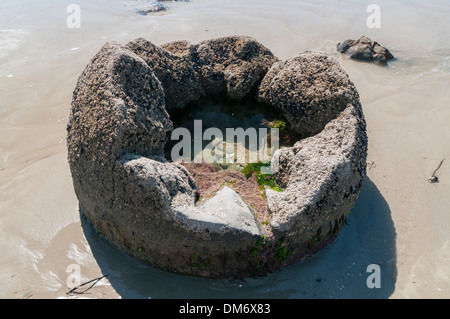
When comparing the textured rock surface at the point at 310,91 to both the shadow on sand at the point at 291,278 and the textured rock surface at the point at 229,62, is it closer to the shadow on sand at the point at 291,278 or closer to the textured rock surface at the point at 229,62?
the textured rock surface at the point at 229,62

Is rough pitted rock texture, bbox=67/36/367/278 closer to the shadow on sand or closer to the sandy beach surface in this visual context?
the shadow on sand

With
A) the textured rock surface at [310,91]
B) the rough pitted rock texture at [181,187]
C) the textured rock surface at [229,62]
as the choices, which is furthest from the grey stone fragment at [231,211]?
the textured rock surface at [229,62]

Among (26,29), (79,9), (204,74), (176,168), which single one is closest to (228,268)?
(176,168)

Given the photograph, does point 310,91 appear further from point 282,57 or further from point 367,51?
point 367,51

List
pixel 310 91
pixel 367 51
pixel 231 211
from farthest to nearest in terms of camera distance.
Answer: pixel 367 51 → pixel 310 91 → pixel 231 211

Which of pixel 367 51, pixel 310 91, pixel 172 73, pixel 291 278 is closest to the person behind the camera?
pixel 291 278

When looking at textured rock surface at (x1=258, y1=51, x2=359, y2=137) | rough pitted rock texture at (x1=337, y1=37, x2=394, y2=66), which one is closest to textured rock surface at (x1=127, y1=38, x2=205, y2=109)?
textured rock surface at (x1=258, y1=51, x2=359, y2=137)

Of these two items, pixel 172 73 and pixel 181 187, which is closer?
pixel 181 187

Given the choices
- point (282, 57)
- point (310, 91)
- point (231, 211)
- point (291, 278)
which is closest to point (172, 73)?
point (310, 91)
